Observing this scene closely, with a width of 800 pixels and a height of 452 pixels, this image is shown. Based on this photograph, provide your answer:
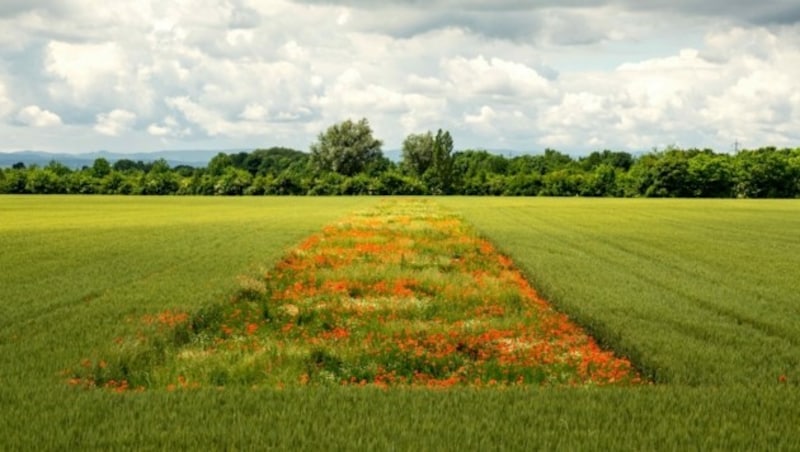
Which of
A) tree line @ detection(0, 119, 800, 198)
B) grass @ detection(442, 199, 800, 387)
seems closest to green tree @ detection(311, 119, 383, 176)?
tree line @ detection(0, 119, 800, 198)

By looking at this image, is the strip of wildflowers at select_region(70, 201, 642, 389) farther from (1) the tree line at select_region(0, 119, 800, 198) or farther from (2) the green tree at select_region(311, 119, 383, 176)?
(2) the green tree at select_region(311, 119, 383, 176)

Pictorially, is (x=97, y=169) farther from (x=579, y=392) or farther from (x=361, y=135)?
(x=579, y=392)

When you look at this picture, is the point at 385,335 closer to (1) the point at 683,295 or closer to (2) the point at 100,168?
(1) the point at 683,295

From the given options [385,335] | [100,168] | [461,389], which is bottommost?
[385,335]

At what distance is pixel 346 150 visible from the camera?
16950cm

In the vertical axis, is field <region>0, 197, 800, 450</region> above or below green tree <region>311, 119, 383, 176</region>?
below

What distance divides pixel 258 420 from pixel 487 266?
1820 cm

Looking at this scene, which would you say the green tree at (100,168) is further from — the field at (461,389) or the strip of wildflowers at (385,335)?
the strip of wildflowers at (385,335)

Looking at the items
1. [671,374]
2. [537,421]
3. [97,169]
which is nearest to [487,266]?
[671,374]

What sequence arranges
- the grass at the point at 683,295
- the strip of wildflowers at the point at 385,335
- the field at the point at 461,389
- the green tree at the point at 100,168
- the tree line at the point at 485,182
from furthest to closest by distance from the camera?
the green tree at the point at 100,168
the tree line at the point at 485,182
the grass at the point at 683,295
the strip of wildflowers at the point at 385,335
the field at the point at 461,389

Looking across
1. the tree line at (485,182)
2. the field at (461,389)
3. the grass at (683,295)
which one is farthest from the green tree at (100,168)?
the field at (461,389)

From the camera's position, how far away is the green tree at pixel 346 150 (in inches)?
6673

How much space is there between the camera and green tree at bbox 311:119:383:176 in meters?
170

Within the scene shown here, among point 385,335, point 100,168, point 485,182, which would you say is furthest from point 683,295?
point 100,168
